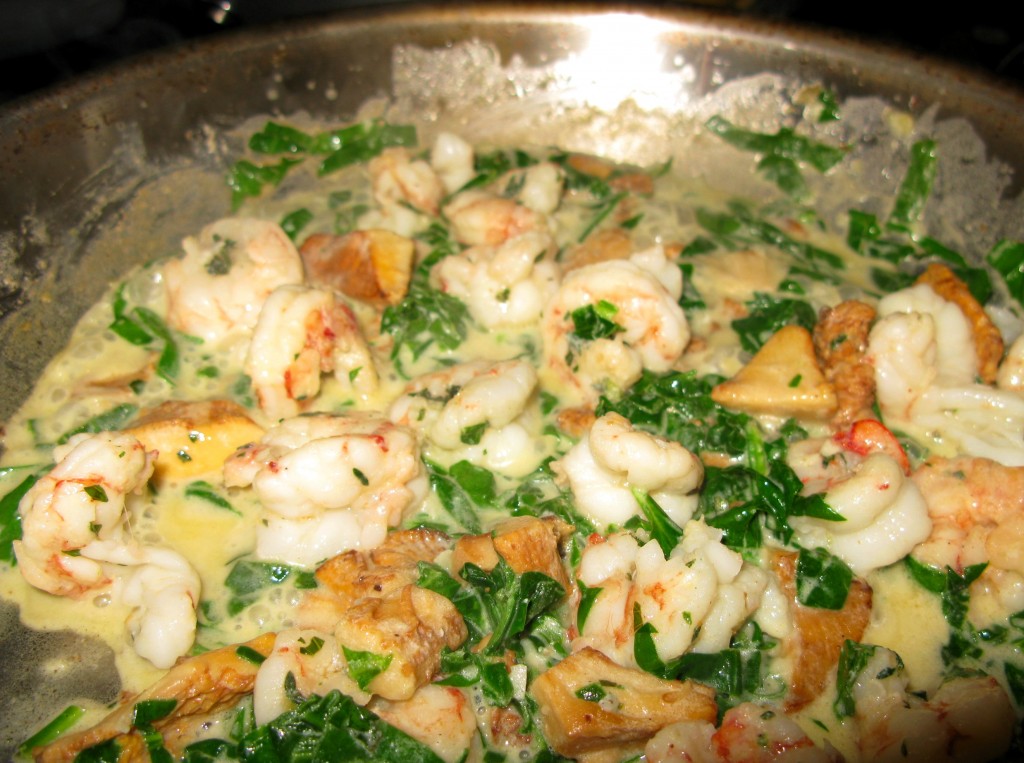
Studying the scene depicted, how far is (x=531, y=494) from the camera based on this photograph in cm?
335

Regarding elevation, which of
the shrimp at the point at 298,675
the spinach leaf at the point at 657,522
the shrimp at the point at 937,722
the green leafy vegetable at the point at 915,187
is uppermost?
the green leafy vegetable at the point at 915,187

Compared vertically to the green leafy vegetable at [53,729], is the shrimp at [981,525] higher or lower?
higher

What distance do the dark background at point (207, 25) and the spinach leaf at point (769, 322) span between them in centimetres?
151

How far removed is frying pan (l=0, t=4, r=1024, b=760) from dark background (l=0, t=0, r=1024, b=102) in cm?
26

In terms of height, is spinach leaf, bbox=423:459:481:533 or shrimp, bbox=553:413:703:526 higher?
shrimp, bbox=553:413:703:526

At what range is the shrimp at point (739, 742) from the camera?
2.52 meters

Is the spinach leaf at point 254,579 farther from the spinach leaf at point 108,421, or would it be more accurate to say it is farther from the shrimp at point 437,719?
the spinach leaf at point 108,421

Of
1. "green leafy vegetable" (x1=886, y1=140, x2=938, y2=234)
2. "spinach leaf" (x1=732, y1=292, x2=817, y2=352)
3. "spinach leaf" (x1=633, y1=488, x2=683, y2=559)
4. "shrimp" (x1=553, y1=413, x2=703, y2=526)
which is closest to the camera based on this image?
"shrimp" (x1=553, y1=413, x2=703, y2=526)

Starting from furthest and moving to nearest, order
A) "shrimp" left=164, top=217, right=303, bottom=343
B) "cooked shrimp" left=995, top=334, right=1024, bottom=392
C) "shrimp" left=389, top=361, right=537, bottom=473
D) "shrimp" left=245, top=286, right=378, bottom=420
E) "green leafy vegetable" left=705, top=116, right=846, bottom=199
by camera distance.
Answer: "green leafy vegetable" left=705, top=116, right=846, bottom=199
"shrimp" left=164, top=217, right=303, bottom=343
"cooked shrimp" left=995, top=334, right=1024, bottom=392
"shrimp" left=245, top=286, right=378, bottom=420
"shrimp" left=389, top=361, right=537, bottom=473

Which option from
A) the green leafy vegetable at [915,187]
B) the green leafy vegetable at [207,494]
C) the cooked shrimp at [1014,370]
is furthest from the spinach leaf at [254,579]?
Answer: the green leafy vegetable at [915,187]

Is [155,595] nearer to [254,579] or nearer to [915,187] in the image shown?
[254,579]

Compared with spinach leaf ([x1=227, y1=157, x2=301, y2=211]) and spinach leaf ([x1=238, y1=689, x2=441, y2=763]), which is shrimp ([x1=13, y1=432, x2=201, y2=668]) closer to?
spinach leaf ([x1=238, y1=689, x2=441, y2=763])

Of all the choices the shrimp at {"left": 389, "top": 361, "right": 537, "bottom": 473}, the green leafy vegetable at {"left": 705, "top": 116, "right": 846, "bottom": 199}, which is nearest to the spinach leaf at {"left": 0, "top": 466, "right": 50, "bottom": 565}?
the shrimp at {"left": 389, "top": 361, "right": 537, "bottom": 473}

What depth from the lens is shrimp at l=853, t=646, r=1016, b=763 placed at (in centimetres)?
257
